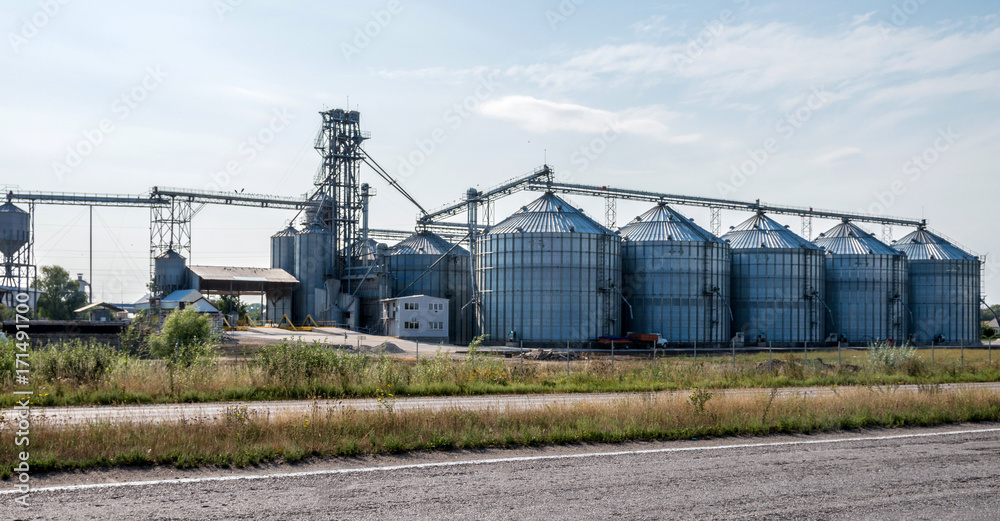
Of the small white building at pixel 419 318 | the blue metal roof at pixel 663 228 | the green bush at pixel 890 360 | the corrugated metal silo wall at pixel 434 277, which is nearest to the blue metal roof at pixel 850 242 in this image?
the blue metal roof at pixel 663 228

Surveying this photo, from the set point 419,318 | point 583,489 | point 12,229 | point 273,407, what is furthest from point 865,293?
point 12,229

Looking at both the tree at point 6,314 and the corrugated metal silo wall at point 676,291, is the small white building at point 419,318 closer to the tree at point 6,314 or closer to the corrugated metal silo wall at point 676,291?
the corrugated metal silo wall at point 676,291

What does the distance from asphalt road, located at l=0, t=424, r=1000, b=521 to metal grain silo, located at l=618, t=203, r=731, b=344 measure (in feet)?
182

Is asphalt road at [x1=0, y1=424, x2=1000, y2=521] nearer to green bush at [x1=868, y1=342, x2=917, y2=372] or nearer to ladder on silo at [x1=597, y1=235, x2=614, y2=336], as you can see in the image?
green bush at [x1=868, y1=342, x2=917, y2=372]

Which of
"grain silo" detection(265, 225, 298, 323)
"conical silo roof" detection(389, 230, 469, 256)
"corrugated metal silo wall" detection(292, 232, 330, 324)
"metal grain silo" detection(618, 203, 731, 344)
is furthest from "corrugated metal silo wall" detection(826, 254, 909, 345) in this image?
"grain silo" detection(265, 225, 298, 323)

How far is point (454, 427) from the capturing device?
16609mm

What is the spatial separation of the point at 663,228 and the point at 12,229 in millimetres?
62071

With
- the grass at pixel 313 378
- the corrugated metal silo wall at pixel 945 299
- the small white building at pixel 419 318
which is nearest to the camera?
the grass at pixel 313 378

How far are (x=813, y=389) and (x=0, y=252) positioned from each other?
7521 centimetres

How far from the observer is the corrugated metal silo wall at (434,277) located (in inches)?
3184

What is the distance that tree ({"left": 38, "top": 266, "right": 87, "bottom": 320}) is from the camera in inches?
4515

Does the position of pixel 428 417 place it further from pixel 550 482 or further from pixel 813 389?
pixel 813 389

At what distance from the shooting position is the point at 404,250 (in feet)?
273

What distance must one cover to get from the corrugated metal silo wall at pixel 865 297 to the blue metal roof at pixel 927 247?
28.5 feet
